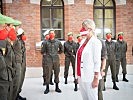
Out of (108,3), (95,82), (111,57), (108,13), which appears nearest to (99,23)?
(108,13)

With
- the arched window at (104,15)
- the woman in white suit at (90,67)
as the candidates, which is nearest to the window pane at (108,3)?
the arched window at (104,15)

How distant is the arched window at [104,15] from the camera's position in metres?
16.1

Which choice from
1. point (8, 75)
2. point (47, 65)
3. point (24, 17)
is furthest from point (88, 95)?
point (24, 17)

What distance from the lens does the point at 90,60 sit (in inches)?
236

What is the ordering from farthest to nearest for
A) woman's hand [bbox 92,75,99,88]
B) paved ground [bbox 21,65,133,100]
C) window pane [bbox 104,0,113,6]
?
1. window pane [bbox 104,0,113,6]
2. paved ground [bbox 21,65,133,100]
3. woman's hand [bbox 92,75,99,88]

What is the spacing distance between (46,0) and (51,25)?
1.11 metres

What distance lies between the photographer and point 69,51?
42.3 ft

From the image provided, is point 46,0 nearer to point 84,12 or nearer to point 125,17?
point 84,12

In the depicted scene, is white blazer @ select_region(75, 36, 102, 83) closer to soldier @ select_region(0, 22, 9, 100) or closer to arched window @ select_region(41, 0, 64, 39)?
soldier @ select_region(0, 22, 9, 100)

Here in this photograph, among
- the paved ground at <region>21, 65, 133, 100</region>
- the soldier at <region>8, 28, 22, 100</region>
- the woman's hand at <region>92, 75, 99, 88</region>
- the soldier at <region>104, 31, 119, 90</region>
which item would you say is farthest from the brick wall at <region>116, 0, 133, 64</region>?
the woman's hand at <region>92, 75, 99, 88</region>

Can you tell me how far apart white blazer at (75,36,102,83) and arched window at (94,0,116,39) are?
1024 cm

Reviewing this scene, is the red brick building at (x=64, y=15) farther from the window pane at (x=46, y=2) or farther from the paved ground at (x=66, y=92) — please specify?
the paved ground at (x=66, y=92)

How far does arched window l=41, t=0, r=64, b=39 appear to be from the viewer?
15680 millimetres

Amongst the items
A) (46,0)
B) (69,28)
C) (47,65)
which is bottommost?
(47,65)
